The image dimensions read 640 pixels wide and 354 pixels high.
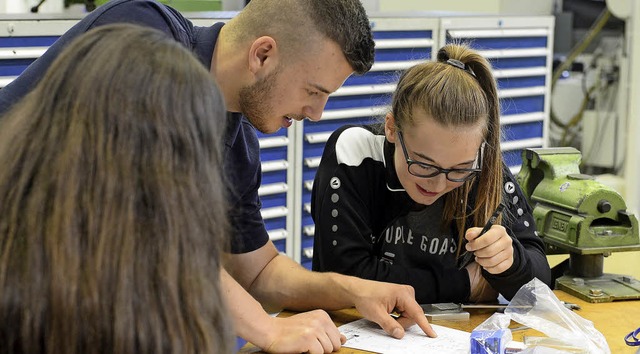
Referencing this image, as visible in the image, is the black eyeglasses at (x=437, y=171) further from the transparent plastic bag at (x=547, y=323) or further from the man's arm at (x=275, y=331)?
the man's arm at (x=275, y=331)

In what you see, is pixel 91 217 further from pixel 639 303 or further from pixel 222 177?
pixel 639 303

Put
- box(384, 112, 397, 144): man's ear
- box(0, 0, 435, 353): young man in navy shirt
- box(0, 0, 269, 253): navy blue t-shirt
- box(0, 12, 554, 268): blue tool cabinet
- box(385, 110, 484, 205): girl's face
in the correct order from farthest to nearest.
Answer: box(0, 12, 554, 268): blue tool cabinet, box(384, 112, 397, 144): man's ear, box(385, 110, 484, 205): girl's face, box(0, 0, 435, 353): young man in navy shirt, box(0, 0, 269, 253): navy blue t-shirt

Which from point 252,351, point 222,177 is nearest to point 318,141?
point 252,351

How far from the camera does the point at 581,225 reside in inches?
75.5

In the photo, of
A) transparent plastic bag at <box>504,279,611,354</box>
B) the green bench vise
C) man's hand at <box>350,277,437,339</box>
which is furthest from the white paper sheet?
the green bench vise

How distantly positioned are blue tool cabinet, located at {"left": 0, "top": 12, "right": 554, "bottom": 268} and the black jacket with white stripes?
90cm

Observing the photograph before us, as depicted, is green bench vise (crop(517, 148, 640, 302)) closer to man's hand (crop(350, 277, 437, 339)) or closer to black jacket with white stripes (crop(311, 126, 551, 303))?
black jacket with white stripes (crop(311, 126, 551, 303))

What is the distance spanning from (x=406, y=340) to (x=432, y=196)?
14.1 inches

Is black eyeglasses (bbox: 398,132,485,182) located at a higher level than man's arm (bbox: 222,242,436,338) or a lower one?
higher

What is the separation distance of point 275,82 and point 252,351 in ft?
1.66

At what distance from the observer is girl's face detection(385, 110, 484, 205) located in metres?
1.79

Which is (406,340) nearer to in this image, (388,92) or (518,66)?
(388,92)

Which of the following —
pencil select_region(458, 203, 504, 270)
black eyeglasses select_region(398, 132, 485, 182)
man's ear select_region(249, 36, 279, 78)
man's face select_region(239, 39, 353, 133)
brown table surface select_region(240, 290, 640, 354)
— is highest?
man's ear select_region(249, 36, 279, 78)

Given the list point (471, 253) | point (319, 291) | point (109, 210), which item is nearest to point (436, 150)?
point (471, 253)
